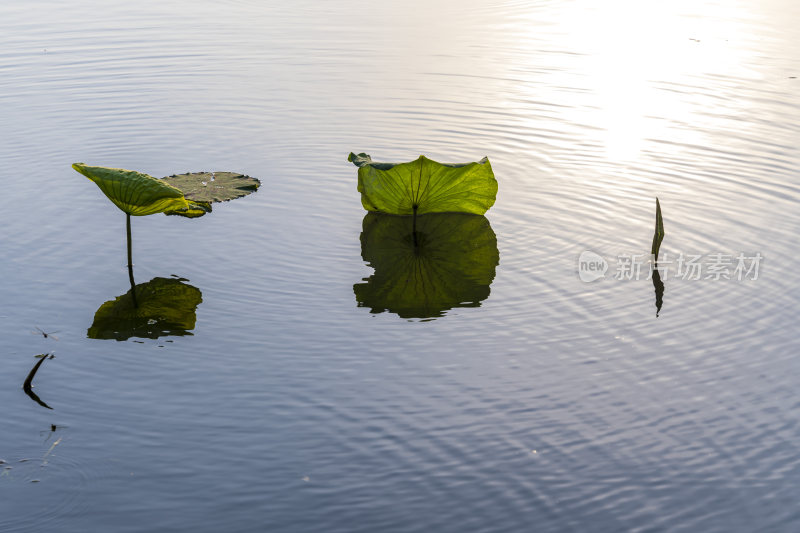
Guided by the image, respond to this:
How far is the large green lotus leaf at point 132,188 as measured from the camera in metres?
4.99

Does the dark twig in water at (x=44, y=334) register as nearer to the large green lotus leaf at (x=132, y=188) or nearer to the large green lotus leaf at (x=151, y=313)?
the large green lotus leaf at (x=151, y=313)

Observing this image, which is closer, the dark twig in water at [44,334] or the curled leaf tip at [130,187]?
the dark twig in water at [44,334]

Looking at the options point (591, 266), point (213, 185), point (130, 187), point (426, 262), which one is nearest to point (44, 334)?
point (130, 187)

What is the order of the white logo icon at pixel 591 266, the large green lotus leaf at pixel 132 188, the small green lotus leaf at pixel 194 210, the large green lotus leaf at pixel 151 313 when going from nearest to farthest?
the large green lotus leaf at pixel 151 313 → the large green lotus leaf at pixel 132 188 → the white logo icon at pixel 591 266 → the small green lotus leaf at pixel 194 210

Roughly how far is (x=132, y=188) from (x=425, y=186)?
2056 millimetres

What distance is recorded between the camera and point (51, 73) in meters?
10.0

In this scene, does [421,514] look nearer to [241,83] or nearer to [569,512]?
[569,512]

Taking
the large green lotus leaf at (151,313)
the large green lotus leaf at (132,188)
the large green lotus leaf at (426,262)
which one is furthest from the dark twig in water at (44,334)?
the large green lotus leaf at (426,262)

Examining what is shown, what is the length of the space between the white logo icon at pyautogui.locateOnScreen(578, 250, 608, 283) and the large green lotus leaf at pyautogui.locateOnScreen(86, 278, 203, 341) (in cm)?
244

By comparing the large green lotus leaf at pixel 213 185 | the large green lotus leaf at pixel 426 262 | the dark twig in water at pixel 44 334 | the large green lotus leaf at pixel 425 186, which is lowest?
the dark twig in water at pixel 44 334

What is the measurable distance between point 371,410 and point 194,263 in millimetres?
2107

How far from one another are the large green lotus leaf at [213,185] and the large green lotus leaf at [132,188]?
1188 mm

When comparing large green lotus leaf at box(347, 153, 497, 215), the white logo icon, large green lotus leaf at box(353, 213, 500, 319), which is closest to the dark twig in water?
large green lotus leaf at box(353, 213, 500, 319)

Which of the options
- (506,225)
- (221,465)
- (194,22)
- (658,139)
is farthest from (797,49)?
(221,465)
